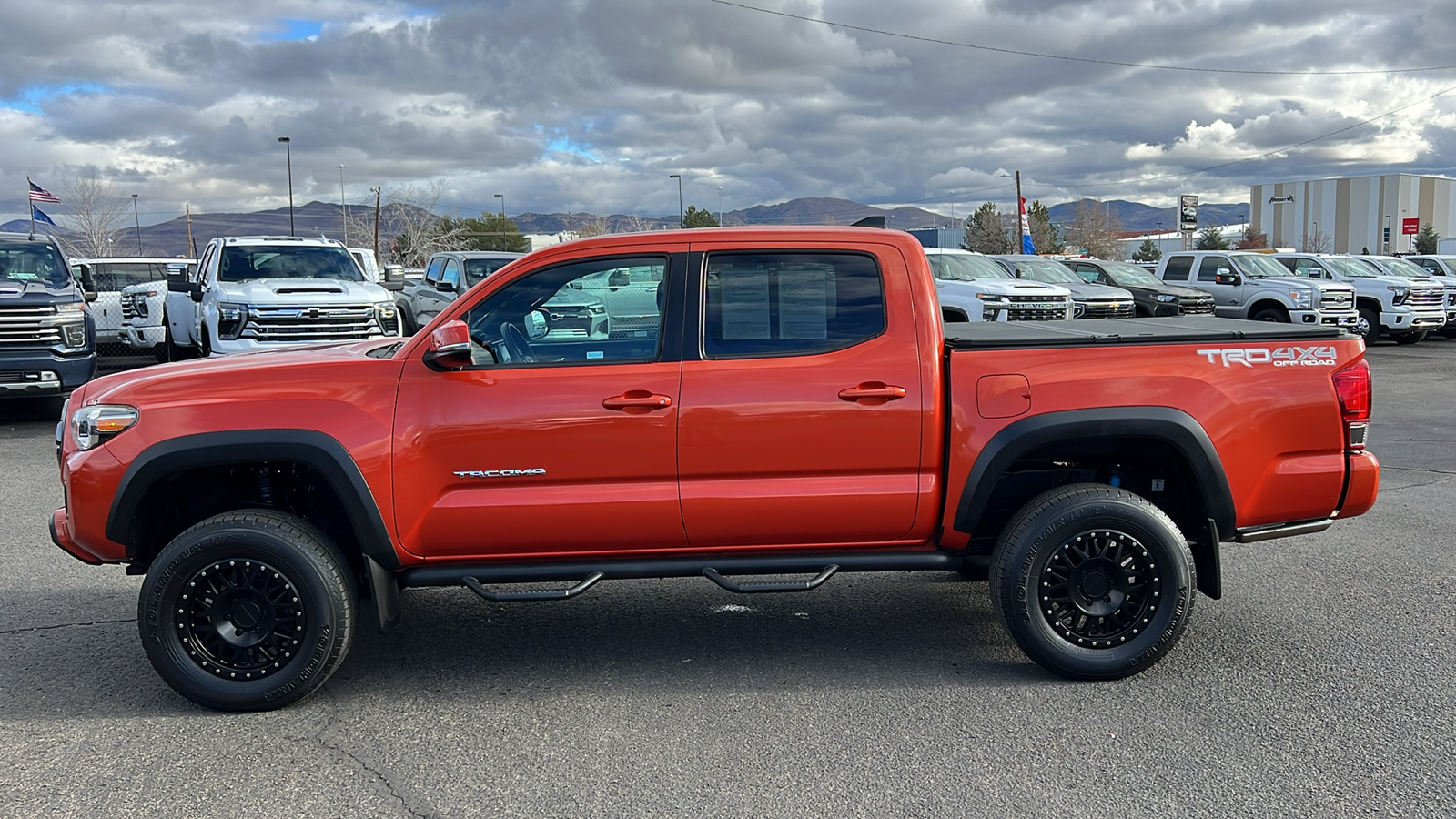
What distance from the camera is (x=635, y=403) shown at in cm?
441

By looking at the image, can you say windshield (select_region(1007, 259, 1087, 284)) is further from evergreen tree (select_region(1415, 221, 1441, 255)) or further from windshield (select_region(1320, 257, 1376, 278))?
evergreen tree (select_region(1415, 221, 1441, 255))

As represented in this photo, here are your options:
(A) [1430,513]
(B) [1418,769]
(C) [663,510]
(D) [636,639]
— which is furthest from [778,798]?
(A) [1430,513]

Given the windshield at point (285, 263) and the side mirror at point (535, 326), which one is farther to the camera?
the windshield at point (285, 263)

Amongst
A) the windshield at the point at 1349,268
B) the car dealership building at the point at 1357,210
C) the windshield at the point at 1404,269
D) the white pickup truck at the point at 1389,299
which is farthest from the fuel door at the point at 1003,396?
the car dealership building at the point at 1357,210

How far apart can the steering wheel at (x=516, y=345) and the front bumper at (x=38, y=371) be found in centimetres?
902

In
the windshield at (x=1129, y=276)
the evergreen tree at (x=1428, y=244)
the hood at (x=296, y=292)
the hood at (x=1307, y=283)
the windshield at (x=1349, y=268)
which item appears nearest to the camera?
the hood at (x=296, y=292)

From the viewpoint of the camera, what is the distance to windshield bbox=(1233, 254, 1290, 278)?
72.6 feet

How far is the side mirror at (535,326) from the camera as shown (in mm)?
4594

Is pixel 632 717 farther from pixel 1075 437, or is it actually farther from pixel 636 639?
pixel 1075 437

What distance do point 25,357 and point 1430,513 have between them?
1260 centimetres

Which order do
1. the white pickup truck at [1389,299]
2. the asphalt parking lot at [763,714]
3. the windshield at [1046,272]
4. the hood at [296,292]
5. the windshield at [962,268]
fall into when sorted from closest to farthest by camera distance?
the asphalt parking lot at [763,714]
the hood at [296,292]
the windshield at [962,268]
the windshield at [1046,272]
the white pickup truck at [1389,299]

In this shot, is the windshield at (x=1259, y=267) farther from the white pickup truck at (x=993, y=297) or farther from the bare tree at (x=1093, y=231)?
the bare tree at (x=1093, y=231)

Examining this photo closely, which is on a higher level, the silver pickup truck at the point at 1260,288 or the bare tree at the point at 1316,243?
the bare tree at the point at 1316,243

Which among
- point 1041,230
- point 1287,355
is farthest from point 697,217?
point 1287,355
